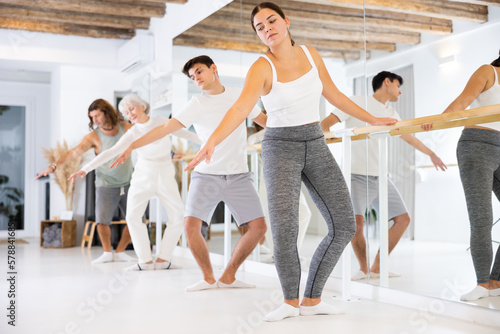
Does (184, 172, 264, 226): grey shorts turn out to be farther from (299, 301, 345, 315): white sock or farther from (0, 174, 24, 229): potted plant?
(0, 174, 24, 229): potted plant

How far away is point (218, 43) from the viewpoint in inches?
177

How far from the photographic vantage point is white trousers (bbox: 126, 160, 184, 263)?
422 centimetres

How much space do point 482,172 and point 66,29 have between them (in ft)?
17.9

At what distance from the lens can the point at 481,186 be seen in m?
2.38

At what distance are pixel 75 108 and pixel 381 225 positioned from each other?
5065 millimetres

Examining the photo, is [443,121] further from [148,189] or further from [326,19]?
[148,189]

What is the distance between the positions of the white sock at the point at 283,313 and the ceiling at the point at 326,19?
1371 mm

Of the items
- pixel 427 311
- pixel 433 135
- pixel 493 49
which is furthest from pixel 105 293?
pixel 493 49

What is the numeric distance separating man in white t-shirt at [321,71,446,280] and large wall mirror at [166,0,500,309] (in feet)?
0.11

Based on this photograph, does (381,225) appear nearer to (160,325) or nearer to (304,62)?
(304,62)

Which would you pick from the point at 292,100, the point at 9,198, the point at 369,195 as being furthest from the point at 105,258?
the point at 9,198

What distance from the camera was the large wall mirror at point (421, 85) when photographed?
244 centimetres

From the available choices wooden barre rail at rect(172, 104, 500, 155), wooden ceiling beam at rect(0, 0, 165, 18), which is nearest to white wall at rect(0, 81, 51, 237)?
wooden ceiling beam at rect(0, 0, 165, 18)

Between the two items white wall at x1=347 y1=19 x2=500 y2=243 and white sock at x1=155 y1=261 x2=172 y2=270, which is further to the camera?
white sock at x1=155 y1=261 x2=172 y2=270
